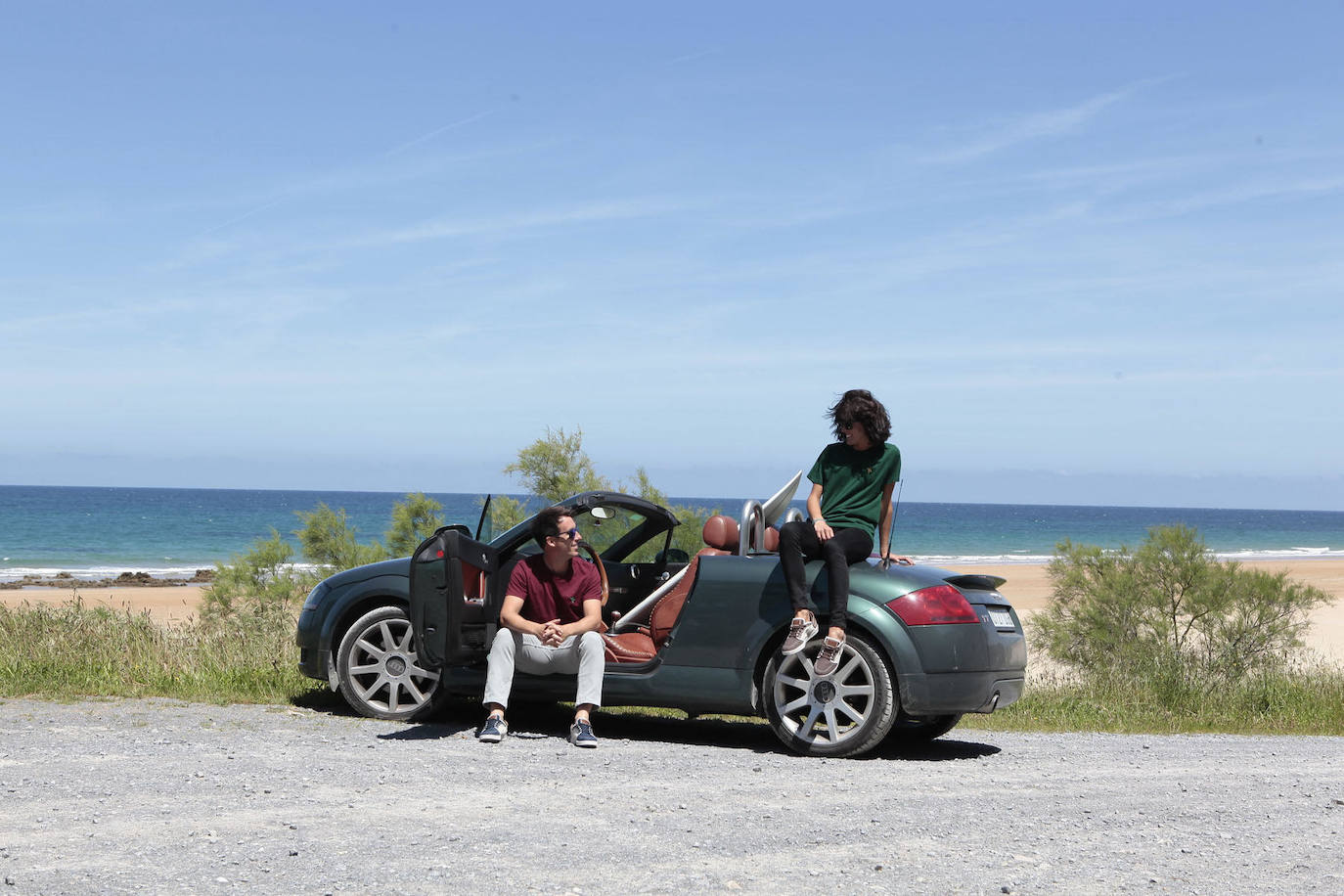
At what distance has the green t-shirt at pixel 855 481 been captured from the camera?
7770mm

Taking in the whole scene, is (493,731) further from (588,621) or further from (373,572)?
(373,572)

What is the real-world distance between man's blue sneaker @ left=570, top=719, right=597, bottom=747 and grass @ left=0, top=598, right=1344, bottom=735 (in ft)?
6.07

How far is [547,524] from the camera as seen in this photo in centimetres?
811

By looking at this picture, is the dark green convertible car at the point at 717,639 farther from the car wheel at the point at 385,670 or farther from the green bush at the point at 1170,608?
the green bush at the point at 1170,608

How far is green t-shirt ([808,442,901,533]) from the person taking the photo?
7.77m

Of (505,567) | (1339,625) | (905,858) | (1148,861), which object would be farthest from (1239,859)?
(1339,625)

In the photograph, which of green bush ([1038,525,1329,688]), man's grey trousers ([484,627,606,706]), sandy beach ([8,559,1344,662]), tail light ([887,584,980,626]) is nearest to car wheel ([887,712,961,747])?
tail light ([887,584,980,626])

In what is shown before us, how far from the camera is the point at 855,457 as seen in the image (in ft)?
25.9

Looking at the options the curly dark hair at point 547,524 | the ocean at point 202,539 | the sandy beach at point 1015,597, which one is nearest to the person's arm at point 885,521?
the curly dark hair at point 547,524

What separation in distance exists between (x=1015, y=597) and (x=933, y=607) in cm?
3311

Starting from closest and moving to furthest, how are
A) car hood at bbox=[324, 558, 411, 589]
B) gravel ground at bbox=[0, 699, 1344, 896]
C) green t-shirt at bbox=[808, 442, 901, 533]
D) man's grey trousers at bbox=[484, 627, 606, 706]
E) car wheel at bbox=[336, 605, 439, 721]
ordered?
gravel ground at bbox=[0, 699, 1344, 896], green t-shirt at bbox=[808, 442, 901, 533], man's grey trousers at bbox=[484, 627, 606, 706], car wheel at bbox=[336, 605, 439, 721], car hood at bbox=[324, 558, 411, 589]

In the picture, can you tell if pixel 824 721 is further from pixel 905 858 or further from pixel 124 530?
pixel 124 530

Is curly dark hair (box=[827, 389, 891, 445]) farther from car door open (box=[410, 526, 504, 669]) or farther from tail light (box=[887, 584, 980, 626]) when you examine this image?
car door open (box=[410, 526, 504, 669])

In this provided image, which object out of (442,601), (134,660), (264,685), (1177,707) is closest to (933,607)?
(442,601)
